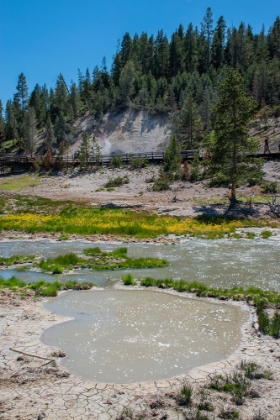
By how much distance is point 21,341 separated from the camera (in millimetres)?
10109

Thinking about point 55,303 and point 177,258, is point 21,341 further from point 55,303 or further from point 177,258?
point 177,258

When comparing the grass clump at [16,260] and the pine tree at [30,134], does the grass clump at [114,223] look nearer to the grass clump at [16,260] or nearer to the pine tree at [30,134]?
the grass clump at [16,260]

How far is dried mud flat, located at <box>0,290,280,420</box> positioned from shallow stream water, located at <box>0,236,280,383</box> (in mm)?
393

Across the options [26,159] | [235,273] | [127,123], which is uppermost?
[127,123]

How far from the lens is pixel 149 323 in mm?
11500

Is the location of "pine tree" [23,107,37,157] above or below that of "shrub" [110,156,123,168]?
above

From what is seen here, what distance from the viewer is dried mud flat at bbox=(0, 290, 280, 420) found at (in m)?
7.05

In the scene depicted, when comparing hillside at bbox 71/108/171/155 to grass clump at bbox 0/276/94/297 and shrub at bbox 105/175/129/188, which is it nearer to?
shrub at bbox 105/175/129/188

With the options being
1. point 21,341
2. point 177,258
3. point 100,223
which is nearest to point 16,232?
point 100,223

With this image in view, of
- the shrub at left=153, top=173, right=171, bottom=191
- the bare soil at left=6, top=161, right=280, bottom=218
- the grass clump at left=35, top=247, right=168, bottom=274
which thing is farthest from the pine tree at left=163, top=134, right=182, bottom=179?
the grass clump at left=35, top=247, right=168, bottom=274

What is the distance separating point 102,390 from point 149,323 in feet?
12.4

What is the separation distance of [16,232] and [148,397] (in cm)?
2280

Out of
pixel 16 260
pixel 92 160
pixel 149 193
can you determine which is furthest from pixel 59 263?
pixel 92 160

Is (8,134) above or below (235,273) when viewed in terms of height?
above
